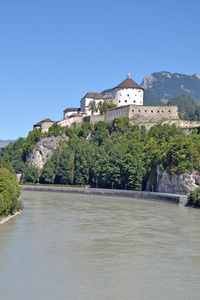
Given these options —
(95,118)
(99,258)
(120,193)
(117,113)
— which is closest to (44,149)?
(95,118)

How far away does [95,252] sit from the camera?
24766mm


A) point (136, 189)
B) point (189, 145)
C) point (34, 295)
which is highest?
point (189, 145)

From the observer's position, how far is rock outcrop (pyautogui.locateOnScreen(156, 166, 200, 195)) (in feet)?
195

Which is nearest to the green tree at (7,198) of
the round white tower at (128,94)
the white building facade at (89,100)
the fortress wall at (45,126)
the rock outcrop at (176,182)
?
the rock outcrop at (176,182)

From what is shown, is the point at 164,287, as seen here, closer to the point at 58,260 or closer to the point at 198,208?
the point at 58,260

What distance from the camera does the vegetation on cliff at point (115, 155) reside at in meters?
62.6

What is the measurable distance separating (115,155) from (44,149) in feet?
85.0

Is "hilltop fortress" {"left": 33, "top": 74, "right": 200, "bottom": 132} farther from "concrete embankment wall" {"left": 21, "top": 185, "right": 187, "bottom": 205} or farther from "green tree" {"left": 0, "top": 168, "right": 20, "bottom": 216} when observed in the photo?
"green tree" {"left": 0, "top": 168, "right": 20, "bottom": 216}

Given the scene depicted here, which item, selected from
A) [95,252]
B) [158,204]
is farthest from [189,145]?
[95,252]

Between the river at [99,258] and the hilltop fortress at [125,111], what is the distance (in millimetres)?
48612

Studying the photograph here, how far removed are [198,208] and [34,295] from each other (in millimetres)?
34397

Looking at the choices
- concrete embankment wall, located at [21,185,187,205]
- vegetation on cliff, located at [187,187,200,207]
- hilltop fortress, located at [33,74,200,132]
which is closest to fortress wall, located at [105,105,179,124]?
hilltop fortress, located at [33,74,200,132]

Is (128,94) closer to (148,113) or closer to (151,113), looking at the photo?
(148,113)

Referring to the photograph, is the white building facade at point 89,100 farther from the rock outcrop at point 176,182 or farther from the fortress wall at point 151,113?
the rock outcrop at point 176,182
